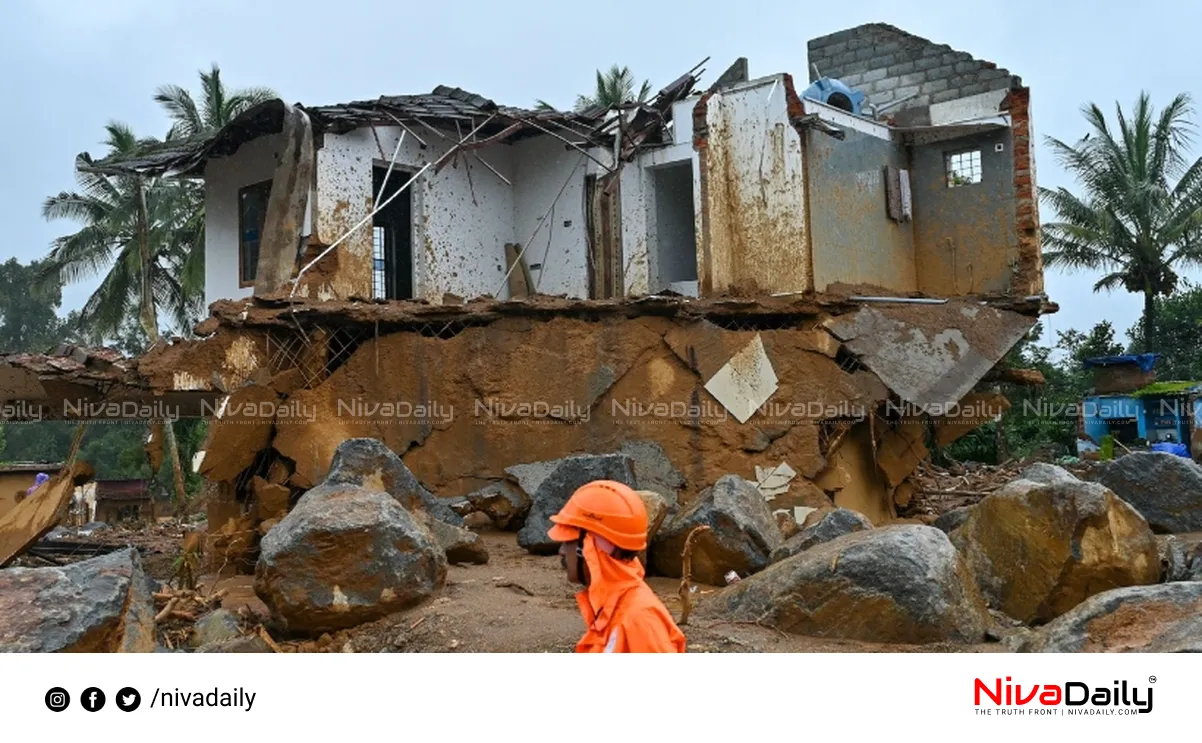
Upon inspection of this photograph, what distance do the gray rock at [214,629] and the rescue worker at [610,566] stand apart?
13.0 feet

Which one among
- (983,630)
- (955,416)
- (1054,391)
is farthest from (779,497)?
(1054,391)

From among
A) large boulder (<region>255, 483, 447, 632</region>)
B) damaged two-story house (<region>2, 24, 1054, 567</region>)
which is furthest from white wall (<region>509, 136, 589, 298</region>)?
large boulder (<region>255, 483, 447, 632</region>)

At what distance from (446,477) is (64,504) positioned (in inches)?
137

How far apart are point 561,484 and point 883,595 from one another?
3873mm

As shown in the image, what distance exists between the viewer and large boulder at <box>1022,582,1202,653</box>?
16.6 feet

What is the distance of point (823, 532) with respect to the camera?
25.2 feet

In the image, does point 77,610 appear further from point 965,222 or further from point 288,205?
point 965,222

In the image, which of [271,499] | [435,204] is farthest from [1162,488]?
[435,204]

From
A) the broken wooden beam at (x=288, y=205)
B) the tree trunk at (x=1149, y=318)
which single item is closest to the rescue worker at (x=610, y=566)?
the broken wooden beam at (x=288, y=205)

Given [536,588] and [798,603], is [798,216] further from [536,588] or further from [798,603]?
[798,603]

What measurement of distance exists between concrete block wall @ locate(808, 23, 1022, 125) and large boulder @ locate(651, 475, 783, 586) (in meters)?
8.88

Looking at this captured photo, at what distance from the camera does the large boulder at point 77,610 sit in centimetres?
532

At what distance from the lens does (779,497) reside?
11000mm
